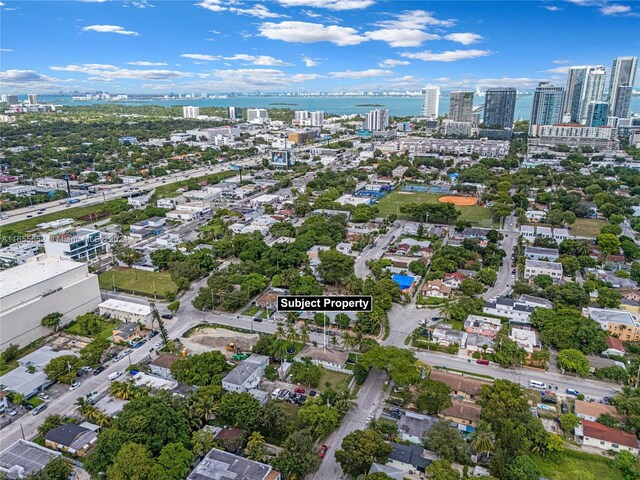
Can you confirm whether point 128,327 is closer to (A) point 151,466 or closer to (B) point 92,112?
(A) point 151,466

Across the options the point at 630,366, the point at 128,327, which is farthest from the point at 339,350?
the point at 630,366

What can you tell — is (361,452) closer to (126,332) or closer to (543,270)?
(126,332)

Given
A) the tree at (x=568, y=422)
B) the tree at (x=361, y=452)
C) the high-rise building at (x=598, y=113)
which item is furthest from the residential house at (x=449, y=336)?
the high-rise building at (x=598, y=113)

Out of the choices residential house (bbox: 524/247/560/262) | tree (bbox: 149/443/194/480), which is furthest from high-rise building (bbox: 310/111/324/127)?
tree (bbox: 149/443/194/480)

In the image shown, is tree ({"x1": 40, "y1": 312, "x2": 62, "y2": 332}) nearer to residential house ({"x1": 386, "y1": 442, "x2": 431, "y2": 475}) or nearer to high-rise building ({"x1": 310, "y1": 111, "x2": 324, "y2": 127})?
residential house ({"x1": 386, "y1": 442, "x2": 431, "y2": 475})

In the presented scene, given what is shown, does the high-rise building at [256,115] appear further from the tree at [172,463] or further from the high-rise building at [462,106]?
the tree at [172,463]

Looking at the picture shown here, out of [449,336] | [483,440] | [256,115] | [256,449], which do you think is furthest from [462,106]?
[256,449]
